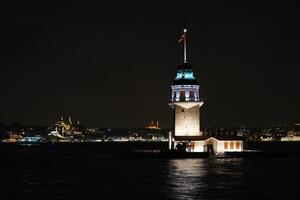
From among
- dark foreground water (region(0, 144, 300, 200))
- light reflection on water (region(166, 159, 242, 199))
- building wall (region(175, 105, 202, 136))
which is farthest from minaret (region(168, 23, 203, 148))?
dark foreground water (region(0, 144, 300, 200))

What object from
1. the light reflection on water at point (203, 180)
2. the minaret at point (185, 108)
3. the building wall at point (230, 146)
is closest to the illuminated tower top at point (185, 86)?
the minaret at point (185, 108)

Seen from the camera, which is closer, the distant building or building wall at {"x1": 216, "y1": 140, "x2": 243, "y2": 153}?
the distant building

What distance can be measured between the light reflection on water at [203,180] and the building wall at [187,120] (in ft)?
37.7

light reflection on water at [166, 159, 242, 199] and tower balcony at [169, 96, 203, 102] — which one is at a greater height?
tower balcony at [169, 96, 203, 102]

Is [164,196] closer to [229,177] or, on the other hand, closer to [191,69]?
[229,177]

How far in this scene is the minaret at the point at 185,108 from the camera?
80750mm

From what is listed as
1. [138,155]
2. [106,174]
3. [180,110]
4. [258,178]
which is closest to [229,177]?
[258,178]

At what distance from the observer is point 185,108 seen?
80.8m

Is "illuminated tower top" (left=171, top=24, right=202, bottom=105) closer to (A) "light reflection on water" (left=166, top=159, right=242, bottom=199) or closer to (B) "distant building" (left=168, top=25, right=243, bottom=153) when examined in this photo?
(B) "distant building" (left=168, top=25, right=243, bottom=153)

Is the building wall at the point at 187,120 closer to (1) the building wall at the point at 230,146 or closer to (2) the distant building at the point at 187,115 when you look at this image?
(2) the distant building at the point at 187,115

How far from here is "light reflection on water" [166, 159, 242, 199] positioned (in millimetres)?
42188

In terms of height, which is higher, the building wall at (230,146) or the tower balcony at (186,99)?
the tower balcony at (186,99)

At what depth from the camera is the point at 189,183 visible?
160ft

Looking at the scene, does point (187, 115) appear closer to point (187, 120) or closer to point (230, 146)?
point (187, 120)
